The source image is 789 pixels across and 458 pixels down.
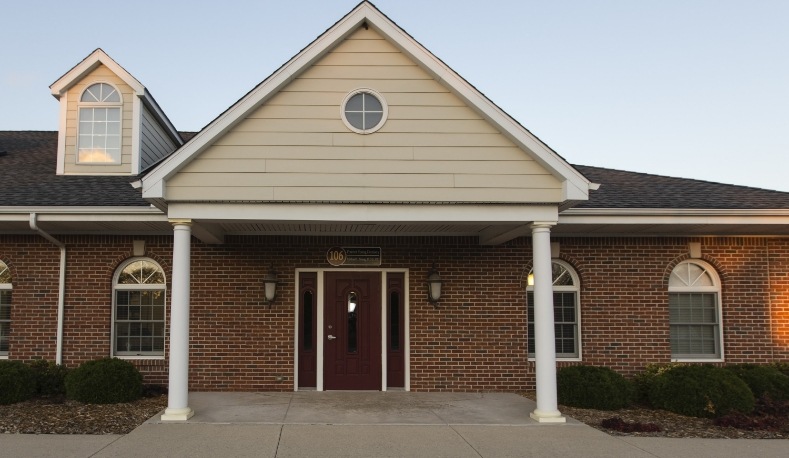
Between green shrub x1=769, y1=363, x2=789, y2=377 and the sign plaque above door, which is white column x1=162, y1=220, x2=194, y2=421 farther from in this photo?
green shrub x1=769, y1=363, x2=789, y2=377

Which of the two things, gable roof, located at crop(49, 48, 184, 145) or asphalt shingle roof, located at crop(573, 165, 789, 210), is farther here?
gable roof, located at crop(49, 48, 184, 145)

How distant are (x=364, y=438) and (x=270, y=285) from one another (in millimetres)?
4269

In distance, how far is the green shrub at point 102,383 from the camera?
9.91m

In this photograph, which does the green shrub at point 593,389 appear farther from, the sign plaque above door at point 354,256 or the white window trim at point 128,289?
the white window trim at point 128,289

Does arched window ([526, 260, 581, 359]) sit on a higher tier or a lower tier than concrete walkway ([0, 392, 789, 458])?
higher

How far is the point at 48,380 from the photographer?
1061cm

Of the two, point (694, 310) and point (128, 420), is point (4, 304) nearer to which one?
point (128, 420)

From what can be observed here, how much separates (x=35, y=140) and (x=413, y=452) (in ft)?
39.9

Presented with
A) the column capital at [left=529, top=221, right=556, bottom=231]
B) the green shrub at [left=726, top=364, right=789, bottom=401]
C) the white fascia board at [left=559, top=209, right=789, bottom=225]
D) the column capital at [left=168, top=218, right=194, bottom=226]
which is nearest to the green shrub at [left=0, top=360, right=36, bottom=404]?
the column capital at [left=168, top=218, right=194, bottom=226]

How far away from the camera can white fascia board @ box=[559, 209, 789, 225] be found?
10.5m

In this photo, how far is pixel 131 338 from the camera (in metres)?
11.8

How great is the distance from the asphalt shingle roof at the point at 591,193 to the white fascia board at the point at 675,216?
0.10 meters

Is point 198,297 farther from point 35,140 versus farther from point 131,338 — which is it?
point 35,140

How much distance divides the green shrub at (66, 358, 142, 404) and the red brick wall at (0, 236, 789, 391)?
130 cm
